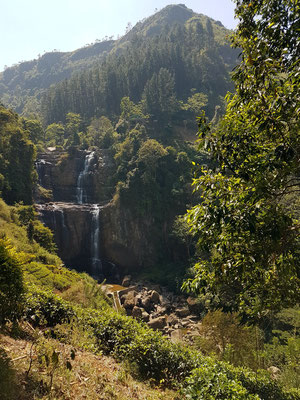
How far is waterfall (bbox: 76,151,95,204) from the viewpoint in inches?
1507

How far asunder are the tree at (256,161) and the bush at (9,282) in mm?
3675

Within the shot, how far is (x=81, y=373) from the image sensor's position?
4.97 meters

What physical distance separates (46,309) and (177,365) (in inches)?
179

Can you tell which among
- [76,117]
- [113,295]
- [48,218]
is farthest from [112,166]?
[76,117]

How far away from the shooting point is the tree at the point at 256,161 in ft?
11.9

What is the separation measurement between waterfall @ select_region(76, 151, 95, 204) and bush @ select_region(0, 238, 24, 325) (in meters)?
33.4

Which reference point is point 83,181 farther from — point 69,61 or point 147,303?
point 69,61

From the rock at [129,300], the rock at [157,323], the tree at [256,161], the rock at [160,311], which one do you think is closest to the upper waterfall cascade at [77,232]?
the rock at [129,300]

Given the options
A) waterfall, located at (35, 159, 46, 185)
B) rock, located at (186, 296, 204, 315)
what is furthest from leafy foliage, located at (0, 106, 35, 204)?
rock, located at (186, 296, 204, 315)

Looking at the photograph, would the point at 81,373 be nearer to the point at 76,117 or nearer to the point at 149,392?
the point at 149,392

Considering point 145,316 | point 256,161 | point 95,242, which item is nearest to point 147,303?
point 145,316

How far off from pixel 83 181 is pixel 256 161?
38255mm

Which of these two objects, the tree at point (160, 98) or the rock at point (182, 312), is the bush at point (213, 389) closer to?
the rock at point (182, 312)

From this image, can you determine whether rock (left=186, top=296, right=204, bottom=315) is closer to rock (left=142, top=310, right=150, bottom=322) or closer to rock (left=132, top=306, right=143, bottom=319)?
rock (left=142, top=310, right=150, bottom=322)
